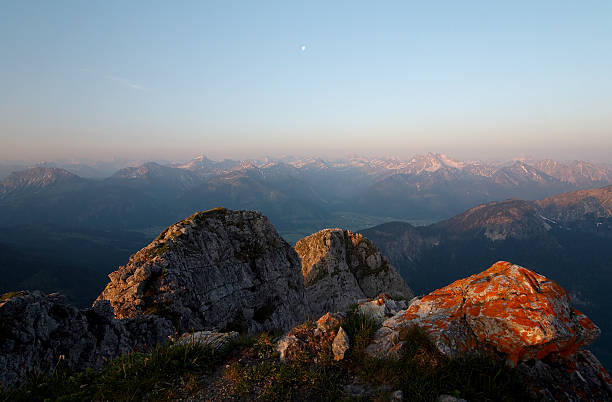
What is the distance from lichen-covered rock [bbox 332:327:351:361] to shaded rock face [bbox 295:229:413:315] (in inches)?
1952

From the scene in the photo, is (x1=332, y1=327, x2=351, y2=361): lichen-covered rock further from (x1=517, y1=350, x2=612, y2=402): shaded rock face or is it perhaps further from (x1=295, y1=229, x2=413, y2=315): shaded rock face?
(x1=295, y1=229, x2=413, y2=315): shaded rock face

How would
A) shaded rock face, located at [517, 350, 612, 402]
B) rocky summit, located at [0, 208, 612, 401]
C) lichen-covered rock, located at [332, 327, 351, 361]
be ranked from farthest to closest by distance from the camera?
lichen-covered rock, located at [332, 327, 351, 361] < shaded rock face, located at [517, 350, 612, 402] < rocky summit, located at [0, 208, 612, 401]

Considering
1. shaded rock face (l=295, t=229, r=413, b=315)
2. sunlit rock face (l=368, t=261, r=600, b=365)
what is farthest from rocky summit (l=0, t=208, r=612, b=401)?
shaded rock face (l=295, t=229, r=413, b=315)

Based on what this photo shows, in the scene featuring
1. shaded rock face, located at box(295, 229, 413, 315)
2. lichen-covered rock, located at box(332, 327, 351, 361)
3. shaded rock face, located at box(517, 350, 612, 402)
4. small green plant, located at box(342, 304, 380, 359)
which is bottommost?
shaded rock face, located at box(295, 229, 413, 315)

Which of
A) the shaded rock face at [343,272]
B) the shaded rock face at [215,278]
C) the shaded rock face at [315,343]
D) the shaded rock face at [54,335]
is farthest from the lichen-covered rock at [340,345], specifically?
the shaded rock face at [343,272]

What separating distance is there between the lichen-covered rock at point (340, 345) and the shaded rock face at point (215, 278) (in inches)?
759

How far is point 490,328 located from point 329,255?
5636cm

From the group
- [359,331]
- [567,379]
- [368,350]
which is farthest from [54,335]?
[567,379]

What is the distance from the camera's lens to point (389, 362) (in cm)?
884

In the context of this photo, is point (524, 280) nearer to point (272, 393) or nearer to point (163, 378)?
point (272, 393)

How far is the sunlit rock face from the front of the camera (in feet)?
30.1

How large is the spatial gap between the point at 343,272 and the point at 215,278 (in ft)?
128

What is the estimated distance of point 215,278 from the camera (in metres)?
30.8

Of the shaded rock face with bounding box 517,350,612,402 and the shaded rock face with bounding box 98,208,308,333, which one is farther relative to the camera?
the shaded rock face with bounding box 98,208,308,333
